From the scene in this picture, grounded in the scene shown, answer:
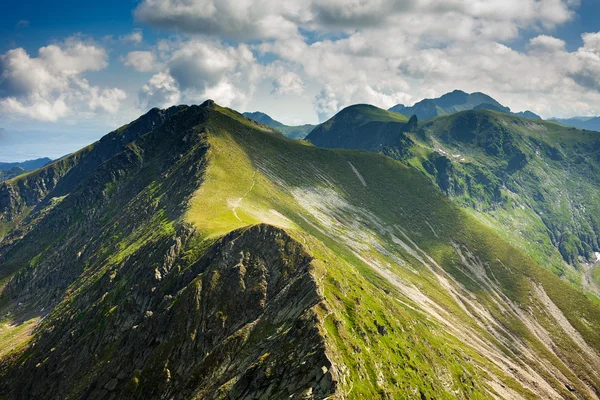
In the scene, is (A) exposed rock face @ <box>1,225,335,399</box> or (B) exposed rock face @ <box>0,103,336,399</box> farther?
(B) exposed rock face @ <box>0,103,336,399</box>

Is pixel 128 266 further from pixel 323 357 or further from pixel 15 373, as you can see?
pixel 323 357

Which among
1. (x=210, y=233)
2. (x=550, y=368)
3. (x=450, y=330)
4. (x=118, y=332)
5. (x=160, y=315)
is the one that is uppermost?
(x=210, y=233)

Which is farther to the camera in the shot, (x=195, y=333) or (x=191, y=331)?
(x=191, y=331)

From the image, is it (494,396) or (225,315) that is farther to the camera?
(494,396)

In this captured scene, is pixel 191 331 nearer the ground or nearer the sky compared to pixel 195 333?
nearer the sky

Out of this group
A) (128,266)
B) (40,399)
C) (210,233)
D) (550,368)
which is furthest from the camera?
(550,368)

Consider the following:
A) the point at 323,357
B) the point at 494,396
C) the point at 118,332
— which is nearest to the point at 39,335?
the point at 118,332

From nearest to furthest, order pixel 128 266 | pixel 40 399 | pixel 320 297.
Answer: pixel 320 297 → pixel 40 399 → pixel 128 266

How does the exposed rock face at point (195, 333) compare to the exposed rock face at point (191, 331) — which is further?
the exposed rock face at point (191, 331)
